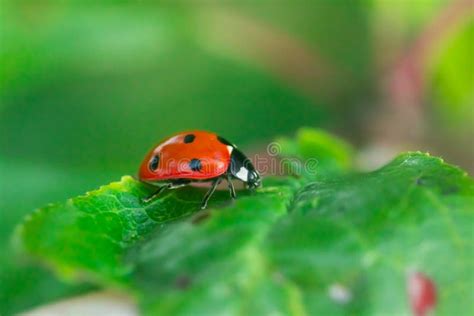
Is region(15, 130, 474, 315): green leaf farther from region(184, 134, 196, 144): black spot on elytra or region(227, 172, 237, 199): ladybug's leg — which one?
region(184, 134, 196, 144): black spot on elytra

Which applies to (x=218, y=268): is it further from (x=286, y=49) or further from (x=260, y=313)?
(x=286, y=49)

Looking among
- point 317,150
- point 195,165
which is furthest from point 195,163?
Result: point 317,150

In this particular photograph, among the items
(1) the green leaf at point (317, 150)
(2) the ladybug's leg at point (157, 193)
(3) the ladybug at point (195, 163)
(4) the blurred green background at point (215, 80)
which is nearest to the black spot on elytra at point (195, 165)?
(3) the ladybug at point (195, 163)

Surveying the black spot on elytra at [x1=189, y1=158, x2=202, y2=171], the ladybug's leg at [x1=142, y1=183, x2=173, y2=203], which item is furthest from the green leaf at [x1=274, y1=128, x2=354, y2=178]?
the ladybug's leg at [x1=142, y1=183, x2=173, y2=203]

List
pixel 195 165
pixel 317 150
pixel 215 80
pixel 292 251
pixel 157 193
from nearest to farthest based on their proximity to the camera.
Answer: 1. pixel 292 251
2. pixel 157 193
3. pixel 195 165
4. pixel 317 150
5. pixel 215 80

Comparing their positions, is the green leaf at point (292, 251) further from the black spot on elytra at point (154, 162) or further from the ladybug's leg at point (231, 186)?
the black spot on elytra at point (154, 162)

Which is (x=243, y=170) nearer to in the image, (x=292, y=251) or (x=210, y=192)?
(x=210, y=192)
